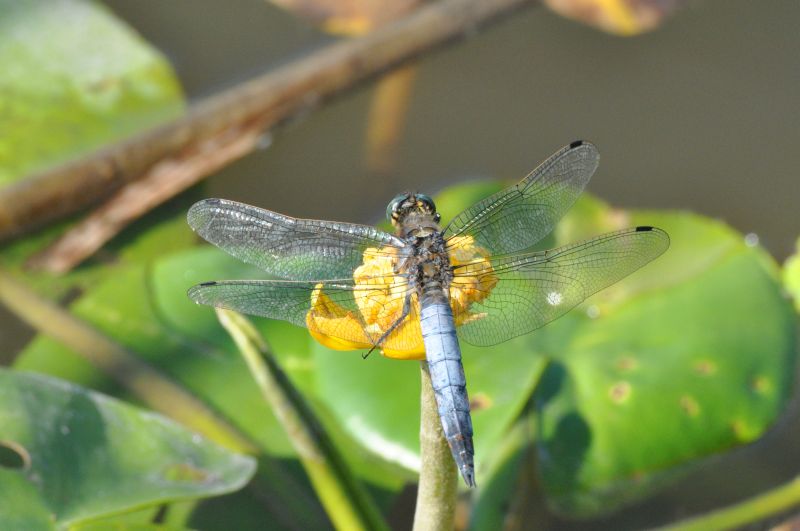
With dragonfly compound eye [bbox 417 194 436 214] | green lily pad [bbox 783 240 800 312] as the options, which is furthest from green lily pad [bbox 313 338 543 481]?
green lily pad [bbox 783 240 800 312]

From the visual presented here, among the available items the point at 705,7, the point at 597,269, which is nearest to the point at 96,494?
the point at 597,269

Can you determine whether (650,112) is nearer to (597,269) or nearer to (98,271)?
(597,269)

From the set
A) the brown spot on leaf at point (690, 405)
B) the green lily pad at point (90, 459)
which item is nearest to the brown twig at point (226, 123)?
the green lily pad at point (90, 459)

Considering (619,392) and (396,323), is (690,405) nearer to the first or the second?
(619,392)

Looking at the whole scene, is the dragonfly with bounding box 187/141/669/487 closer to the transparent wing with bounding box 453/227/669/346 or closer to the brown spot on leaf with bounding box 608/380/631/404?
the transparent wing with bounding box 453/227/669/346

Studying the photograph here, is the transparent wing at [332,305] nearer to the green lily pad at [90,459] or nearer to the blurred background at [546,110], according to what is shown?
the green lily pad at [90,459]

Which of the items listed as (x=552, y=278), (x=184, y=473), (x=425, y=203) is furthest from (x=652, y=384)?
(x=184, y=473)
